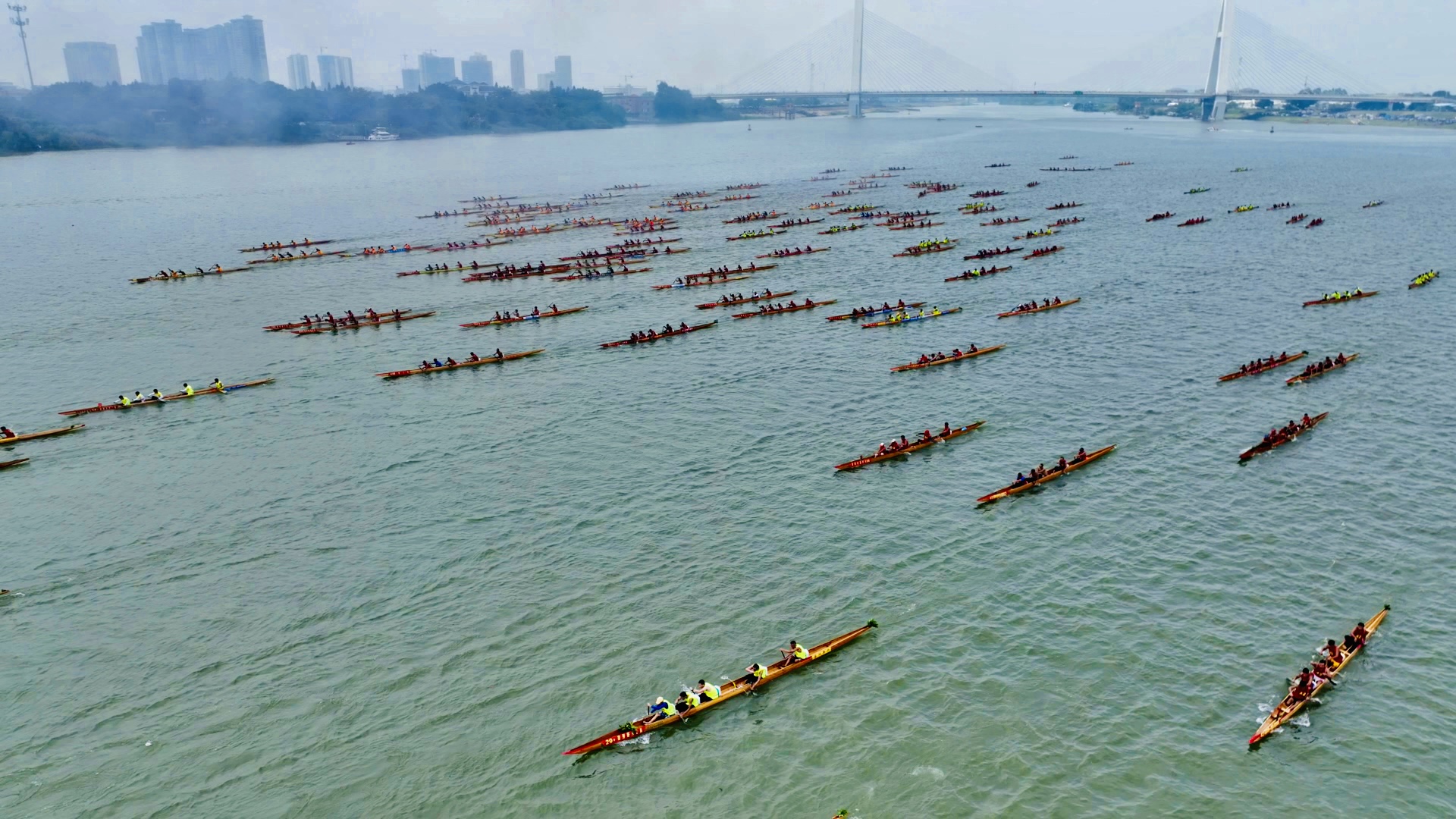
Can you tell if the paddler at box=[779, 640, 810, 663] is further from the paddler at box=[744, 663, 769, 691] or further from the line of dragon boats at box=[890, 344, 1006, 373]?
the line of dragon boats at box=[890, 344, 1006, 373]

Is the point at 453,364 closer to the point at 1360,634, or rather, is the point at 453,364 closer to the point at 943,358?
the point at 943,358

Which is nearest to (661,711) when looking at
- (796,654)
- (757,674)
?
(757,674)

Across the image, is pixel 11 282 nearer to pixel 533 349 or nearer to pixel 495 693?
pixel 533 349

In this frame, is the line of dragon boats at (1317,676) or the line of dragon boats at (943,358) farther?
the line of dragon boats at (943,358)

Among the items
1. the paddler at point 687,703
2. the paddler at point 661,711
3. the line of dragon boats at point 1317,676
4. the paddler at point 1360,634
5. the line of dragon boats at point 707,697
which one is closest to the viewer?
the line of dragon boats at point 1317,676

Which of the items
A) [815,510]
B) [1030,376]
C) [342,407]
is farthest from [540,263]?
[815,510]

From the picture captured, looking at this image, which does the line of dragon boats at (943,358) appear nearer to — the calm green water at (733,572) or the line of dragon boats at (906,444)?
the calm green water at (733,572)

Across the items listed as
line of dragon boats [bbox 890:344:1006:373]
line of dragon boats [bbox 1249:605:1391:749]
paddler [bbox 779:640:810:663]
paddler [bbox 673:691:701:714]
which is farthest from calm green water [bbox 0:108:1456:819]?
line of dragon boats [bbox 890:344:1006:373]

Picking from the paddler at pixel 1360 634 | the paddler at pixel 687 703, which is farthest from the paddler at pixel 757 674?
the paddler at pixel 1360 634
